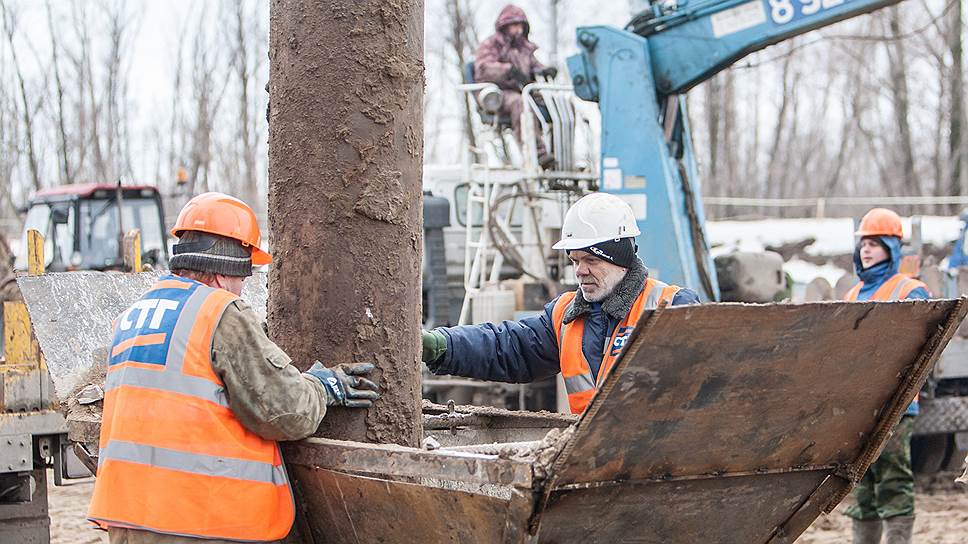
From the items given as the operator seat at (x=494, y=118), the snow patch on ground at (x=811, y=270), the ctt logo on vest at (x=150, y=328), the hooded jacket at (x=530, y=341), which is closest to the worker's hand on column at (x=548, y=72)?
the operator seat at (x=494, y=118)

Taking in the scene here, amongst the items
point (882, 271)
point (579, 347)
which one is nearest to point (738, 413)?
point (579, 347)

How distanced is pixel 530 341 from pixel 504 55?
6.05 metres

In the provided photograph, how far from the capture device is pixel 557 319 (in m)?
4.26

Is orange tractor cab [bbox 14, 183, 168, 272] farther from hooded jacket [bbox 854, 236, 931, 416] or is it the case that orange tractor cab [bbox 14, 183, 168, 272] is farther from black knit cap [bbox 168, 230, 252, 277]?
black knit cap [bbox 168, 230, 252, 277]

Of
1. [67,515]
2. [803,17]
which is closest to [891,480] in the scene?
[803,17]

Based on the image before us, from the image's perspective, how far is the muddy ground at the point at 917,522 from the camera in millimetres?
7539

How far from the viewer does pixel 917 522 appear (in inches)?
311

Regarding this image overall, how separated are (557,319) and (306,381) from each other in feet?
4.57

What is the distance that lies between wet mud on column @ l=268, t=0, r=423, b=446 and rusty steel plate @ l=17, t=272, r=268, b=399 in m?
1.23

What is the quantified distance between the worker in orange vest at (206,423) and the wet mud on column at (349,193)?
12 centimetres

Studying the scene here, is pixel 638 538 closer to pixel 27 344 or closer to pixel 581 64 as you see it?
pixel 27 344

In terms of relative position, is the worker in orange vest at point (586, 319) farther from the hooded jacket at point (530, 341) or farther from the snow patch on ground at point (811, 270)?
the snow patch on ground at point (811, 270)

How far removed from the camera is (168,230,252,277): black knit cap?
10.8ft

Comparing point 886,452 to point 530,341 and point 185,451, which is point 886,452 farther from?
point 185,451
